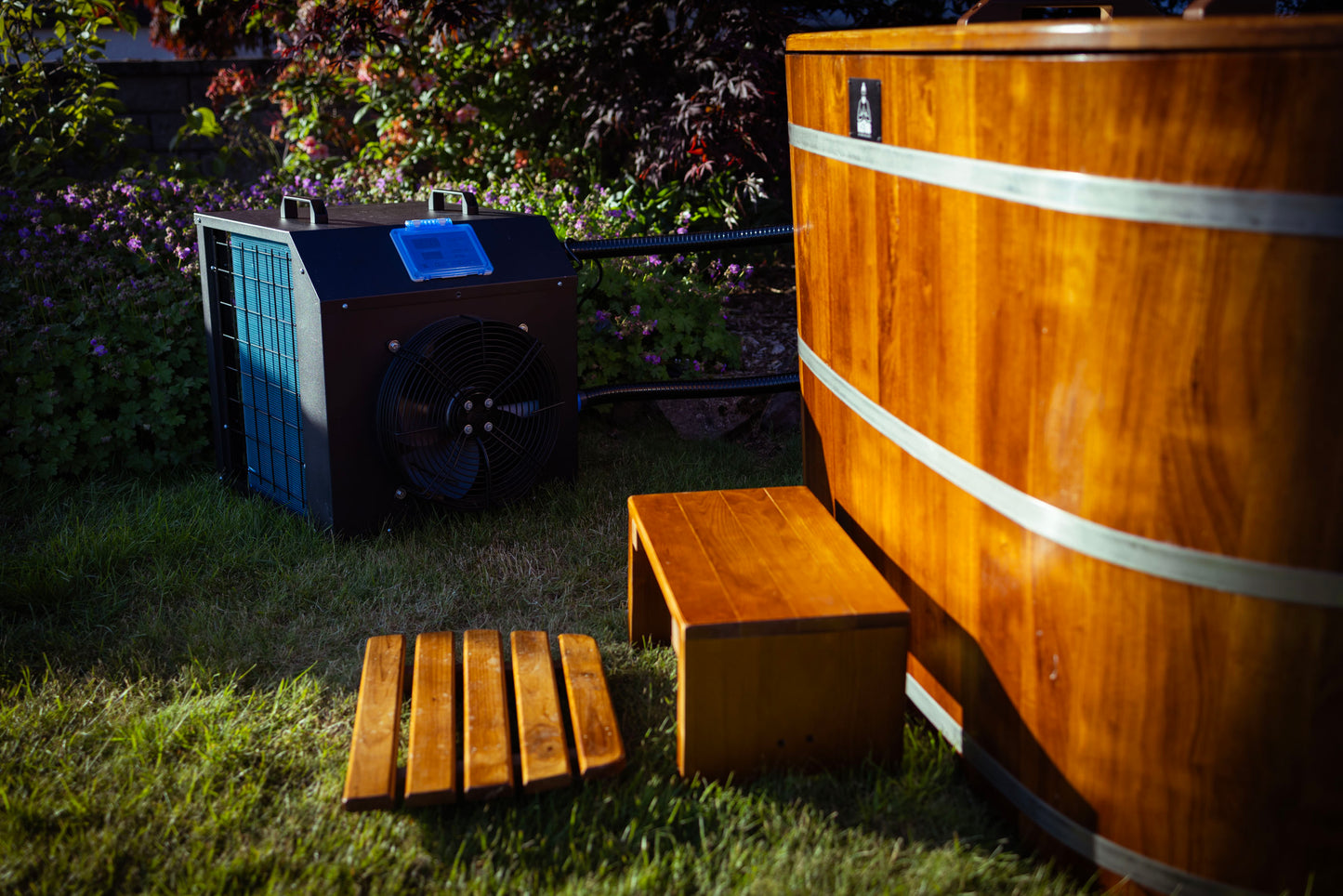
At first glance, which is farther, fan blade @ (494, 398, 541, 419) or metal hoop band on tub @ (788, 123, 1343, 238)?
fan blade @ (494, 398, 541, 419)

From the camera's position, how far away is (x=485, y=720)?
220cm

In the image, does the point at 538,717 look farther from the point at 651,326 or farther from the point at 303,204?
the point at 651,326

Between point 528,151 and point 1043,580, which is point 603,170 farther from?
point 1043,580

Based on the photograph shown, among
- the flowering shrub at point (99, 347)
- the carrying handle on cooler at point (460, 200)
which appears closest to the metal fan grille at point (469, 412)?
the carrying handle on cooler at point (460, 200)

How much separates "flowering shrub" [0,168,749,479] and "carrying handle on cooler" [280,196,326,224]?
2.93ft

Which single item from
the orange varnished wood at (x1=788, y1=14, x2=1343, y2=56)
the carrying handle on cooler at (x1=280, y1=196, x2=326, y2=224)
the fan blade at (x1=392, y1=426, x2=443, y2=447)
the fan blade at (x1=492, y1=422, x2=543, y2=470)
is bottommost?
the fan blade at (x1=492, y1=422, x2=543, y2=470)

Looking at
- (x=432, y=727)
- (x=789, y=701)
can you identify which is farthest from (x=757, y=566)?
(x=432, y=727)

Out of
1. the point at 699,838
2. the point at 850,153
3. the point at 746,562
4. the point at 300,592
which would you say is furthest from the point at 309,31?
the point at 699,838

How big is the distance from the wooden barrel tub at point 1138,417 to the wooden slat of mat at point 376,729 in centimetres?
112

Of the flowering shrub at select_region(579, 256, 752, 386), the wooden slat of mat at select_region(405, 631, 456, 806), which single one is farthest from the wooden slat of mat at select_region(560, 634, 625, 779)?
the flowering shrub at select_region(579, 256, 752, 386)

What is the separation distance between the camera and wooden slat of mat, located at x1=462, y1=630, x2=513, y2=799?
1984 mm

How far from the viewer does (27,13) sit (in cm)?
504

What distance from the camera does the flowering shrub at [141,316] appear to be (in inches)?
145

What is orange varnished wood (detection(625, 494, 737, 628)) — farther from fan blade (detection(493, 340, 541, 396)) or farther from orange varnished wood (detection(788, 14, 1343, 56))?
orange varnished wood (detection(788, 14, 1343, 56))
